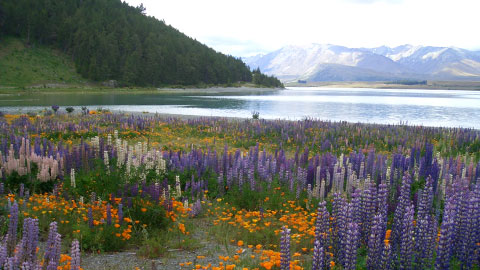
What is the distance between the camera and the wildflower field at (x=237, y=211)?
15.9ft

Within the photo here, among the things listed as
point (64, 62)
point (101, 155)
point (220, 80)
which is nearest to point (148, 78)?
point (64, 62)

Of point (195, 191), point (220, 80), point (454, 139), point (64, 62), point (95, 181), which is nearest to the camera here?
point (95, 181)

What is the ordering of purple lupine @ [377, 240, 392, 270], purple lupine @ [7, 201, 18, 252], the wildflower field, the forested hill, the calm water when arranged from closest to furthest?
1. purple lupine @ [377, 240, 392, 270]
2. the wildflower field
3. purple lupine @ [7, 201, 18, 252]
4. the calm water
5. the forested hill

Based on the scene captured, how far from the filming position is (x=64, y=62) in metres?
121

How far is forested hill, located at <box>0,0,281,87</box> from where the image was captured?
122688 mm

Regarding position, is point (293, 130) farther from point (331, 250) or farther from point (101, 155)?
point (331, 250)

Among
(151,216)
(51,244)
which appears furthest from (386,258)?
(151,216)

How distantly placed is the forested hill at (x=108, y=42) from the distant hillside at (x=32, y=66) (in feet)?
13.3

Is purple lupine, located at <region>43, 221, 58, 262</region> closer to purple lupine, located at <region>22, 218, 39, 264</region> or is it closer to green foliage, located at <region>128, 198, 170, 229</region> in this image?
purple lupine, located at <region>22, 218, 39, 264</region>

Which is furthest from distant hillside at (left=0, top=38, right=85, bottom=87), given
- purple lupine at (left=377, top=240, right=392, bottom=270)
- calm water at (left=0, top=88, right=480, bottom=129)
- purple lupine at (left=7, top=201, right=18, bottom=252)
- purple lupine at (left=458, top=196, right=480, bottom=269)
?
purple lupine at (left=458, top=196, right=480, bottom=269)

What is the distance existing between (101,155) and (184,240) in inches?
211

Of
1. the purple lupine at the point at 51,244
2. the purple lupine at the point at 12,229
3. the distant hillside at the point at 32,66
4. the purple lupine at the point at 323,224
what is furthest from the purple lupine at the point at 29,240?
the distant hillside at the point at 32,66

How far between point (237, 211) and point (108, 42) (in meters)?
138

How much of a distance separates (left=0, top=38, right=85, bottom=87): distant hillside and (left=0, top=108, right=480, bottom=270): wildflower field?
314 feet
